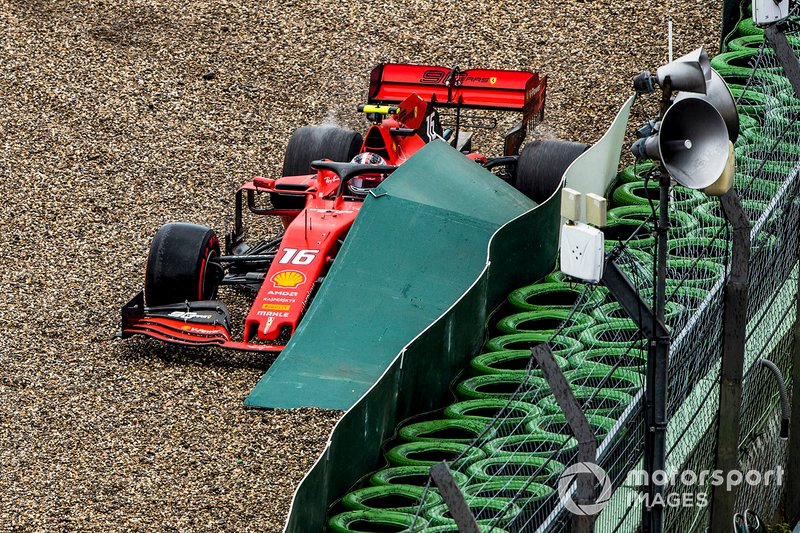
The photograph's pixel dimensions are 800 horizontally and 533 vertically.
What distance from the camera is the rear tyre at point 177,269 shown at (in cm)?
1189

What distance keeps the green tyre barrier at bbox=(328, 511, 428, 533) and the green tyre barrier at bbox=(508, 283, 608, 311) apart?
305cm

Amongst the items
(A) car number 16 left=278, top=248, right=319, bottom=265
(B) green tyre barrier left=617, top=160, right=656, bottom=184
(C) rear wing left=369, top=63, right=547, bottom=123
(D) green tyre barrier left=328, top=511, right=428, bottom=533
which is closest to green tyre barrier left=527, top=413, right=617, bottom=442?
(D) green tyre barrier left=328, top=511, right=428, bottom=533

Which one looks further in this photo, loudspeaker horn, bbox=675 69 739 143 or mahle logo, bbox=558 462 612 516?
loudspeaker horn, bbox=675 69 739 143

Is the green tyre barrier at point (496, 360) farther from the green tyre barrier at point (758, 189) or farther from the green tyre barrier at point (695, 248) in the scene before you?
the green tyre barrier at point (758, 189)

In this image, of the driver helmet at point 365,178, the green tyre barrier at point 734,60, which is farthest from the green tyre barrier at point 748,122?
the driver helmet at point 365,178

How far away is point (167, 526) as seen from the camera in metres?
8.95

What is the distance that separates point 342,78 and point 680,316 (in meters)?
11.0

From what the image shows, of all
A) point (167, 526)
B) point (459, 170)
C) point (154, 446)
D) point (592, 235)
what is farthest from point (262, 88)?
point (592, 235)

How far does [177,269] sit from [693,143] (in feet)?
21.9

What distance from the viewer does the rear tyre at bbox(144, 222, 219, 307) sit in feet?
39.0

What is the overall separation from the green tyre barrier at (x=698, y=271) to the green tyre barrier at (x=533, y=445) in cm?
101

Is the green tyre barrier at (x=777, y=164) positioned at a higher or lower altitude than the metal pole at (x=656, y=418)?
higher

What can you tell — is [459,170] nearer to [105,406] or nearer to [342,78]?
[105,406]

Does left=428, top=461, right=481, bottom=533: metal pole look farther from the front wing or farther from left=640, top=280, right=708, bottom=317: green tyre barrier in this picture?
the front wing
